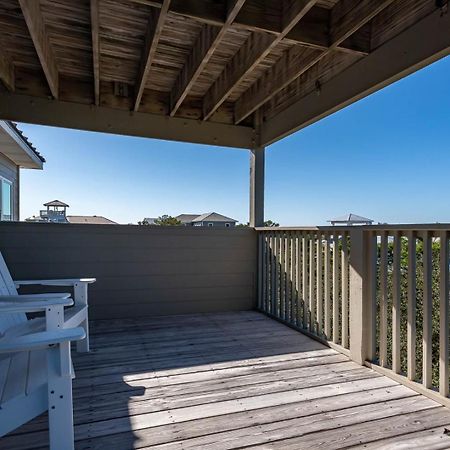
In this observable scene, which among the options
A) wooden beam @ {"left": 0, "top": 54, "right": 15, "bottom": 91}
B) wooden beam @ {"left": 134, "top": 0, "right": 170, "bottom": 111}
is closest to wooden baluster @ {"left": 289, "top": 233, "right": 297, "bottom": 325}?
wooden beam @ {"left": 134, "top": 0, "right": 170, "bottom": 111}

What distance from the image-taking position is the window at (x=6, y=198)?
6031mm

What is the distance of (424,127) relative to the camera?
37.7 feet

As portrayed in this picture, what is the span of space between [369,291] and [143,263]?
2485mm

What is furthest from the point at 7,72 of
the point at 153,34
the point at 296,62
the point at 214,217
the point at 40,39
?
the point at 214,217

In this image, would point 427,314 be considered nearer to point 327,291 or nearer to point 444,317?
point 444,317

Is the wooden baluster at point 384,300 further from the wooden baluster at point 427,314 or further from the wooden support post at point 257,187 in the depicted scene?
the wooden support post at point 257,187

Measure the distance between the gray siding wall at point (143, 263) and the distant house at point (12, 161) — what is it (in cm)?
202

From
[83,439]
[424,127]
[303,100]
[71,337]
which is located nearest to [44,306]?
[71,337]

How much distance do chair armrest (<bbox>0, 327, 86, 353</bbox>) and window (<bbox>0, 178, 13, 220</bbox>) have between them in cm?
577

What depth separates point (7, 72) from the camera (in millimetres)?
3041

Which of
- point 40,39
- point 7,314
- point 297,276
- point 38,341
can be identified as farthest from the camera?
point 297,276

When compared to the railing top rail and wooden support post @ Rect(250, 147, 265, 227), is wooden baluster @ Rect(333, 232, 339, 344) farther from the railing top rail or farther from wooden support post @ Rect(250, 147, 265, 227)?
wooden support post @ Rect(250, 147, 265, 227)

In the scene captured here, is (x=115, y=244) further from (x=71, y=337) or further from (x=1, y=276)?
(x=71, y=337)

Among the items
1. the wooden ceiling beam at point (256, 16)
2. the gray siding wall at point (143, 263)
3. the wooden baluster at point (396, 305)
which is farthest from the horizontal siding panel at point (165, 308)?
the wooden ceiling beam at point (256, 16)
